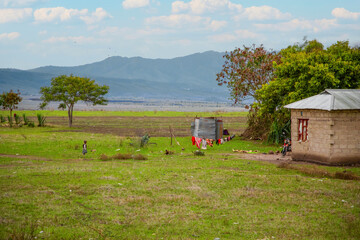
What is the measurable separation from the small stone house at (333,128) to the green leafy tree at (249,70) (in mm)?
16857

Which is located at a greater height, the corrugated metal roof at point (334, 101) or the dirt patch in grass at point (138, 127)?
the corrugated metal roof at point (334, 101)

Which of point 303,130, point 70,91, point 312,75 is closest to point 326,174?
point 303,130

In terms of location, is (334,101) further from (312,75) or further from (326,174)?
(312,75)

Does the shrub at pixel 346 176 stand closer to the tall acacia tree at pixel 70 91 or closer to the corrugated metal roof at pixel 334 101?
the corrugated metal roof at pixel 334 101

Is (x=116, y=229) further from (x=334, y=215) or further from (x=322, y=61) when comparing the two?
(x=322, y=61)

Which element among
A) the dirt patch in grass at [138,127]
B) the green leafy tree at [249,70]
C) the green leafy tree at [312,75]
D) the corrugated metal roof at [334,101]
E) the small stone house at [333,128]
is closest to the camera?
the corrugated metal roof at [334,101]

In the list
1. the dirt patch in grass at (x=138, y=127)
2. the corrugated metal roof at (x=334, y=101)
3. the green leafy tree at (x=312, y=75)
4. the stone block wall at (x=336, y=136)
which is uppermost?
the green leafy tree at (x=312, y=75)

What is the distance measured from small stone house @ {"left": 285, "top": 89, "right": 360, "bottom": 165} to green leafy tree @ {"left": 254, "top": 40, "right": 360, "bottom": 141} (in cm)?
517

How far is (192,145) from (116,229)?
25859 millimetres

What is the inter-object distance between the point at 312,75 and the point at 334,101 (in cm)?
743

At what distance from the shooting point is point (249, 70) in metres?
43.0

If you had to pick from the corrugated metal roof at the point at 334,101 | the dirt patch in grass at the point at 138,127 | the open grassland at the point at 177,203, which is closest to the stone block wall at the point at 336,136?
the corrugated metal roof at the point at 334,101

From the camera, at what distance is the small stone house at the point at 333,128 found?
24703mm

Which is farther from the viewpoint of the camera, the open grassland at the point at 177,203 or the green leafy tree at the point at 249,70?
the green leafy tree at the point at 249,70
